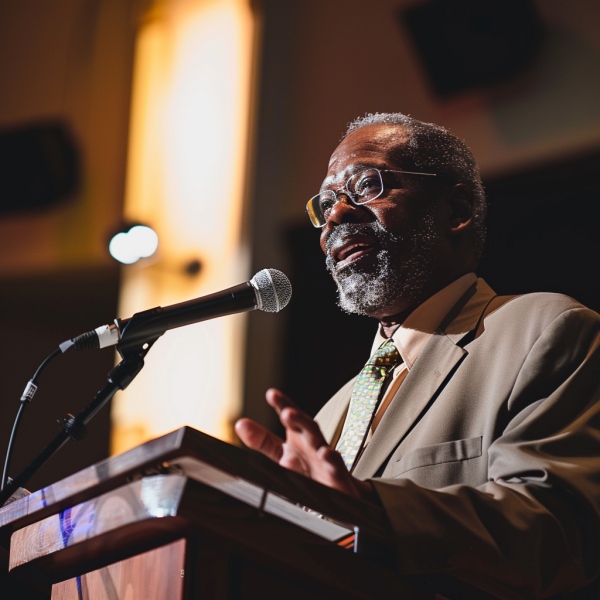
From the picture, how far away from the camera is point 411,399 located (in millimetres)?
1573

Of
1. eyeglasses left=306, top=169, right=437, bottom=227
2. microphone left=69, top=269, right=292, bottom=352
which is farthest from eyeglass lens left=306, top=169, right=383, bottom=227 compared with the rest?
microphone left=69, top=269, right=292, bottom=352

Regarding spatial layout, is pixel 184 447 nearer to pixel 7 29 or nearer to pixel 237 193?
pixel 237 193

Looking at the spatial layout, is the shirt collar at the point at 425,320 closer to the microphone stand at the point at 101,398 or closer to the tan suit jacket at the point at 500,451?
the tan suit jacket at the point at 500,451

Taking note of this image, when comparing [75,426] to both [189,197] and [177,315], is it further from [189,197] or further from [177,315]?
[189,197]

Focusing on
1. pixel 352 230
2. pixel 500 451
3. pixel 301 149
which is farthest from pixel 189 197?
pixel 500 451

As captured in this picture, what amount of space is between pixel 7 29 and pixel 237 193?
1.66m

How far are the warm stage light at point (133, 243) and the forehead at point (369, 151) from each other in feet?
3.30

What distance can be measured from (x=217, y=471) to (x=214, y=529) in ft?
0.38

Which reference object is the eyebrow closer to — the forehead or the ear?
the forehead

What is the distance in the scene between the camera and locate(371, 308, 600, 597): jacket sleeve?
3.11ft

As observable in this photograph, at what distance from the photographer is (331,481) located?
0.91 metres

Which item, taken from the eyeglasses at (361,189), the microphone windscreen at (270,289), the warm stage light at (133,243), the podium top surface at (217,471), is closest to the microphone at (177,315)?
the microphone windscreen at (270,289)

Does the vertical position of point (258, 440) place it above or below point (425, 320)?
below

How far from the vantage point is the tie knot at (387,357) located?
1.91 meters
